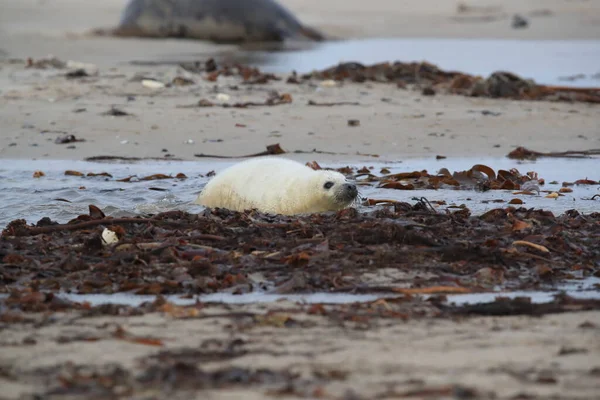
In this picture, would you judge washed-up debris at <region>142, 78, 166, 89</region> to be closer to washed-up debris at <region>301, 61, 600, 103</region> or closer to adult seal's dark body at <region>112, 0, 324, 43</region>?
washed-up debris at <region>301, 61, 600, 103</region>

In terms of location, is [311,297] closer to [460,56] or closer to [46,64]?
[46,64]

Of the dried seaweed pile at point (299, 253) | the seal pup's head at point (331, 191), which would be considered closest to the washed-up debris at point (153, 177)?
the seal pup's head at point (331, 191)

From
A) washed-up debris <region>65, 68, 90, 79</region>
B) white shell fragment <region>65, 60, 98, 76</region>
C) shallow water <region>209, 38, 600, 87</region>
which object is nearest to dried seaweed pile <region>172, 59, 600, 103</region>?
white shell fragment <region>65, 60, 98, 76</region>

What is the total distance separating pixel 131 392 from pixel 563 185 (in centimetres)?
435

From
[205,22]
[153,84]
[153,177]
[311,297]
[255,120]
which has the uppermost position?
[205,22]

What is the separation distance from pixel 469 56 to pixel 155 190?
11.3m

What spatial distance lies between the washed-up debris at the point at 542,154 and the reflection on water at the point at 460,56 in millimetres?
4577

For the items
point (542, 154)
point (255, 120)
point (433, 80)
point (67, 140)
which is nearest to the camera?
point (542, 154)

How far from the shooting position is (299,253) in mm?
4086

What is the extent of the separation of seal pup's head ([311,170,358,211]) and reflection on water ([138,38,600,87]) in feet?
24.7

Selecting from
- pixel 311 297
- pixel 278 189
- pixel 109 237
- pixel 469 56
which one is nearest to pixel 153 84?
pixel 278 189

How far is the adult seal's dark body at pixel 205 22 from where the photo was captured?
18.8 meters

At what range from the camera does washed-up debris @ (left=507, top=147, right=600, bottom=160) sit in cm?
762

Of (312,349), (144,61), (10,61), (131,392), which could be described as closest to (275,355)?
(312,349)
